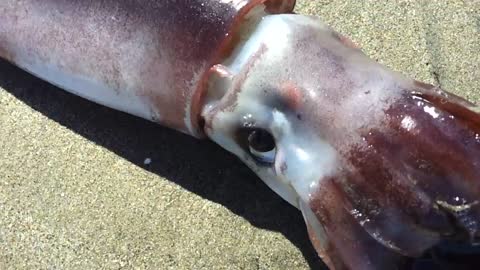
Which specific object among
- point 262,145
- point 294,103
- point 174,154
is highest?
point 294,103

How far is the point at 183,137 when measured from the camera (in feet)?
8.06

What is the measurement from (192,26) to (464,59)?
86cm

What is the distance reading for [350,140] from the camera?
6.27 ft

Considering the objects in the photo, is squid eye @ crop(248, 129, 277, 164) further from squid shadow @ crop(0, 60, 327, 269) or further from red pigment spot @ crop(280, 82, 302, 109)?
squid shadow @ crop(0, 60, 327, 269)

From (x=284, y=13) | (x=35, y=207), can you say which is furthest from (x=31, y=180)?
(x=284, y=13)

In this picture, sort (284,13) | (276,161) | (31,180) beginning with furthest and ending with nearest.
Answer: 1. (31,180)
2. (284,13)
3. (276,161)

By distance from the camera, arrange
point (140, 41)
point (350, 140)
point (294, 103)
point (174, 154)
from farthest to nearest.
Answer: point (174, 154) < point (140, 41) < point (294, 103) < point (350, 140)

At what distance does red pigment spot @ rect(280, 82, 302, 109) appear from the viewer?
2018mm

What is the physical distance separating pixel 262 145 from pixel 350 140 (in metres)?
0.27

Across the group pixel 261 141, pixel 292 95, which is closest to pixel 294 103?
pixel 292 95

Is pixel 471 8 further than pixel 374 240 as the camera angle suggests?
Yes

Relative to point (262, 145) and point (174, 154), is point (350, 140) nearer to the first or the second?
point (262, 145)

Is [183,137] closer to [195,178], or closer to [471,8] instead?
[195,178]

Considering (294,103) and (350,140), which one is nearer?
(350,140)
